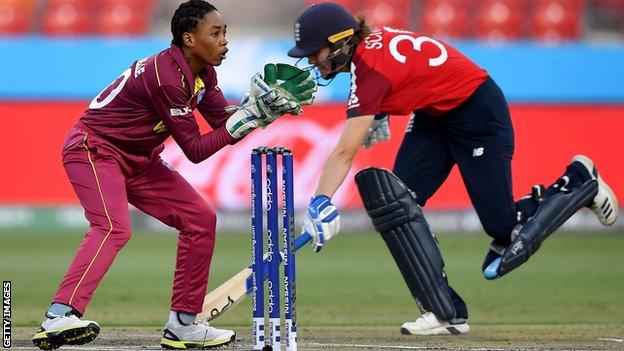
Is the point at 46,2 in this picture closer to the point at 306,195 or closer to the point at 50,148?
the point at 50,148

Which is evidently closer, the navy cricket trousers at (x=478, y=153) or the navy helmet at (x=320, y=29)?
the navy helmet at (x=320, y=29)

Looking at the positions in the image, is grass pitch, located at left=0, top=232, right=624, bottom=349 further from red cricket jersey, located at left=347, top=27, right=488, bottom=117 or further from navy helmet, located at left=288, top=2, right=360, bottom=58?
navy helmet, located at left=288, top=2, right=360, bottom=58

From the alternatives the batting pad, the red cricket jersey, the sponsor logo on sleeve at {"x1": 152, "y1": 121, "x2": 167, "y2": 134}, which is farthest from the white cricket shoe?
the sponsor logo on sleeve at {"x1": 152, "y1": 121, "x2": 167, "y2": 134}

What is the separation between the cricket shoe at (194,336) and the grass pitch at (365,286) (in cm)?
51

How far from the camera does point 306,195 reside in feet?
41.9

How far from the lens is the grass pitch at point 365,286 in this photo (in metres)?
6.89

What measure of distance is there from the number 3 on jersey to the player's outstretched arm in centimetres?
49

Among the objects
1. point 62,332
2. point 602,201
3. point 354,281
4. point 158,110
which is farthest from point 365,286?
point 62,332

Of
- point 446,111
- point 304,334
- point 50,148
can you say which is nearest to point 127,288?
point 304,334

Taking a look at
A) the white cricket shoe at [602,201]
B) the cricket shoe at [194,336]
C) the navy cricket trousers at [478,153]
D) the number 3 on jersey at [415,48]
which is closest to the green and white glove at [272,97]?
the number 3 on jersey at [415,48]

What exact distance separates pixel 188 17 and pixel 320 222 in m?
1.15

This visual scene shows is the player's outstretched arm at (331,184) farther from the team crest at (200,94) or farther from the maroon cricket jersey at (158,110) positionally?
the team crest at (200,94)

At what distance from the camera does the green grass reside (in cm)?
746

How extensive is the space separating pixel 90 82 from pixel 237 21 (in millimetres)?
2764
